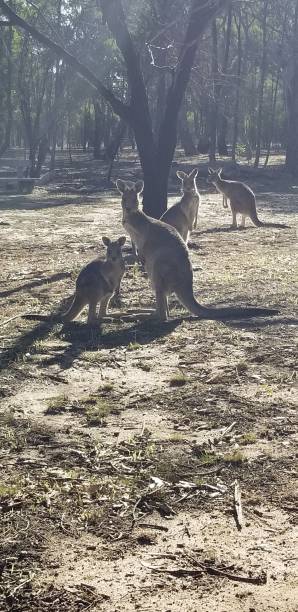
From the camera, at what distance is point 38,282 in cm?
995

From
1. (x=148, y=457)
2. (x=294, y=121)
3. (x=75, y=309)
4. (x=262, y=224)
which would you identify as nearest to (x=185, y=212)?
(x=262, y=224)

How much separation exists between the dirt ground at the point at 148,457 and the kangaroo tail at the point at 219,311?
9 cm

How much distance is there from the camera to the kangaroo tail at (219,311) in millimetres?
7695

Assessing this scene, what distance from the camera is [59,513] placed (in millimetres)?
3889

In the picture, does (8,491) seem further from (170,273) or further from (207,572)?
(170,273)

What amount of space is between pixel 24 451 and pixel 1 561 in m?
1.26

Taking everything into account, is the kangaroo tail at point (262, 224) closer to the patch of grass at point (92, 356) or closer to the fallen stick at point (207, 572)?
the patch of grass at point (92, 356)

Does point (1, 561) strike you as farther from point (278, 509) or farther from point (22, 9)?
point (22, 9)

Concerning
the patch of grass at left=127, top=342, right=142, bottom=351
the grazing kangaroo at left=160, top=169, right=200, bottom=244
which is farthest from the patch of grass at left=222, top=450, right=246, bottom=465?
the grazing kangaroo at left=160, top=169, right=200, bottom=244

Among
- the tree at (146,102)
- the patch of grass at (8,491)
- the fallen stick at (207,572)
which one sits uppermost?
the tree at (146,102)

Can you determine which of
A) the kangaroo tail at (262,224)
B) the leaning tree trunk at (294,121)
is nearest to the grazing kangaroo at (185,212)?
the kangaroo tail at (262,224)

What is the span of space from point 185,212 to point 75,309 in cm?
500

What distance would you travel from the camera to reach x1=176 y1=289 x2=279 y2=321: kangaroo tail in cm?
769

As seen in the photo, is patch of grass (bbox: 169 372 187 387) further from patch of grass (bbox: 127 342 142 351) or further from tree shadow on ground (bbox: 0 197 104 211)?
tree shadow on ground (bbox: 0 197 104 211)
